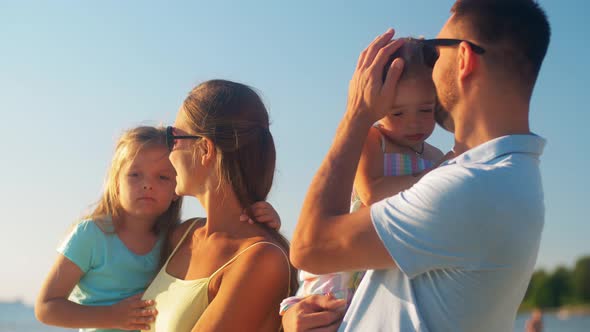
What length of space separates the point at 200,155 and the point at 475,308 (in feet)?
6.35

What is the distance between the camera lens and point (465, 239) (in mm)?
2447

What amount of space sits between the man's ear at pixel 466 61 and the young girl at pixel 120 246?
2302mm

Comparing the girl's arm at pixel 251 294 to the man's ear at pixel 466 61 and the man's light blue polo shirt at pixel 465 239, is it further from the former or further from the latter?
the man's ear at pixel 466 61

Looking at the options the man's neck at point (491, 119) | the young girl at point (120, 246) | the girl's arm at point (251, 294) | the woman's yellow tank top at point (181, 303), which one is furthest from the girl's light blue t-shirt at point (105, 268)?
the man's neck at point (491, 119)

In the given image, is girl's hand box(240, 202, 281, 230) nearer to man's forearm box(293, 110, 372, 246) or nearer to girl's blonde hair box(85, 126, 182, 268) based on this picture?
girl's blonde hair box(85, 126, 182, 268)

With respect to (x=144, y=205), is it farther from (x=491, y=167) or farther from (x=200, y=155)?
(x=491, y=167)

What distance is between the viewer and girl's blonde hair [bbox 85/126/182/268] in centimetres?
476

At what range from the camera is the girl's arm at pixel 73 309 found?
4.07m

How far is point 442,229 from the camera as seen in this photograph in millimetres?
2445

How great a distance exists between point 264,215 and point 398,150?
2.99 ft

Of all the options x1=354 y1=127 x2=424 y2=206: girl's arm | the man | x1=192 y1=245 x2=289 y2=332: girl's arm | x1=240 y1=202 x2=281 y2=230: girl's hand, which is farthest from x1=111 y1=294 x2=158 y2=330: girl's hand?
x1=354 y1=127 x2=424 y2=206: girl's arm

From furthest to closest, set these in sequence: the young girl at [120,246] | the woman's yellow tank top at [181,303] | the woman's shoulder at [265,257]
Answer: the young girl at [120,246], the woman's yellow tank top at [181,303], the woman's shoulder at [265,257]

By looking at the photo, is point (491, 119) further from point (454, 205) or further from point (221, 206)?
point (221, 206)

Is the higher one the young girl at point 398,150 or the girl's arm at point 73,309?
the young girl at point 398,150
